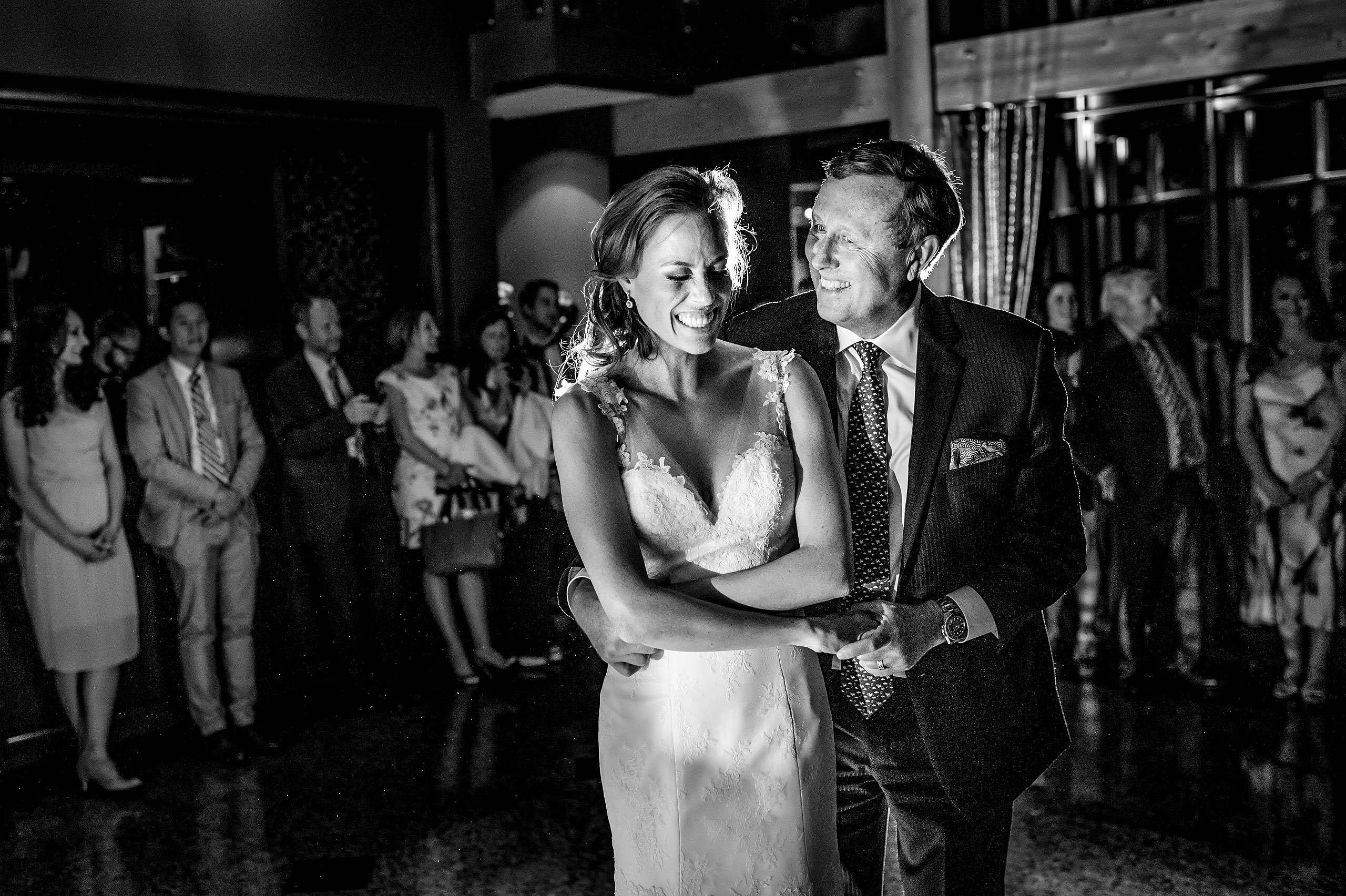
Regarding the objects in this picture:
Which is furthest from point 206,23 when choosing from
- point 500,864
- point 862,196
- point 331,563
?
point 862,196

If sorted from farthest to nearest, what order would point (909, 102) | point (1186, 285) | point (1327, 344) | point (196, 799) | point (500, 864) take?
1. point (1186, 285)
2. point (909, 102)
3. point (1327, 344)
4. point (196, 799)
5. point (500, 864)

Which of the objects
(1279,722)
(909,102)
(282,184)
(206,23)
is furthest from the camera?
(909,102)

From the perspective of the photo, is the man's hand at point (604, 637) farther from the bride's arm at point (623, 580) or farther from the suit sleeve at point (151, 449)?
the suit sleeve at point (151, 449)

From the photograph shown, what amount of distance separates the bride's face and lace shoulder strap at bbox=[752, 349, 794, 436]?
146 millimetres

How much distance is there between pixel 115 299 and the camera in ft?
22.5

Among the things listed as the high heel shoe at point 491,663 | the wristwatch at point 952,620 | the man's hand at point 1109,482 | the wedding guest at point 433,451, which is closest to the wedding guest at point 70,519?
the wedding guest at point 433,451

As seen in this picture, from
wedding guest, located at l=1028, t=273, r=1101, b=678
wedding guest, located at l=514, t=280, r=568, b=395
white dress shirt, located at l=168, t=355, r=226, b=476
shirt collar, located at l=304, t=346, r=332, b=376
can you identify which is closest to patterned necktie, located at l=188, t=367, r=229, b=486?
white dress shirt, located at l=168, t=355, r=226, b=476

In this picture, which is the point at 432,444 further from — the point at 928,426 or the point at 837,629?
the point at 837,629

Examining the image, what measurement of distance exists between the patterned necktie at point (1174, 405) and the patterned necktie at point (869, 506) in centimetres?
370

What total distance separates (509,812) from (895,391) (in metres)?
2.59

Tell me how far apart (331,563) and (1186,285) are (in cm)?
530

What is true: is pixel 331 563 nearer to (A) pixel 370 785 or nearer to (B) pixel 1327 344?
(A) pixel 370 785

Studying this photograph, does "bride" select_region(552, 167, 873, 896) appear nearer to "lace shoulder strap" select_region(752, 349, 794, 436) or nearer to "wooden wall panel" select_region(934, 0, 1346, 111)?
"lace shoulder strap" select_region(752, 349, 794, 436)

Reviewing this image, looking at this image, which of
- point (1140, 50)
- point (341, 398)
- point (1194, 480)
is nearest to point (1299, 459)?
point (1194, 480)
